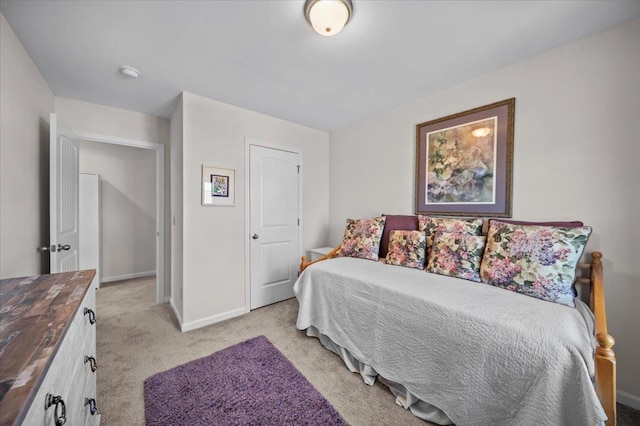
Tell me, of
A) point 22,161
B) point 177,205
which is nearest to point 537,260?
point 177,205

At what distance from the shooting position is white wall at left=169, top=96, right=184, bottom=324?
2.53 m

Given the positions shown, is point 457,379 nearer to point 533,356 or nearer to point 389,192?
point 533,356

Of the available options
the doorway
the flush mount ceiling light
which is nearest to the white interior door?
the doorway

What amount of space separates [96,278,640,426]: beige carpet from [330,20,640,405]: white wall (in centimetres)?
80

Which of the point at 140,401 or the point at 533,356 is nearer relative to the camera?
the point at 533,356

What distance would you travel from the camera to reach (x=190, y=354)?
2.05m

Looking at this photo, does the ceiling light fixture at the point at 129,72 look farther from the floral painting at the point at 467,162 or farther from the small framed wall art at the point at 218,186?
the floral painting at the point at 467,162

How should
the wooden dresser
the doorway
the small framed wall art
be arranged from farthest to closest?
1. the doorway
2. the small framed wall art
3. the wooden dresser

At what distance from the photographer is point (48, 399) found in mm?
589

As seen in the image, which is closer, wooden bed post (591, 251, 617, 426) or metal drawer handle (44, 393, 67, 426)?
metal drawer handle (44, 393, 67, 426)

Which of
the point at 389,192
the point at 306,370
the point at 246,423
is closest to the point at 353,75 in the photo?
the point at 389,192

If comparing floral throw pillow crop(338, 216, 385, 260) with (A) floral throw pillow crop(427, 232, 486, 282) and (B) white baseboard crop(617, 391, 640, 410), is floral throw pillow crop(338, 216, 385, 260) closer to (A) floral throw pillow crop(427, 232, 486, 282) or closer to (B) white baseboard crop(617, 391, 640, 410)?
(A) floral throw pillow crop(427, 232, 486, 282)

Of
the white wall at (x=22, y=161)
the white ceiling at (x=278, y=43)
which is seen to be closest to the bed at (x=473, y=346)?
the white ceiling at (x=278, y=43)

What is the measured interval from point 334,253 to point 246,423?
1.66 meters
